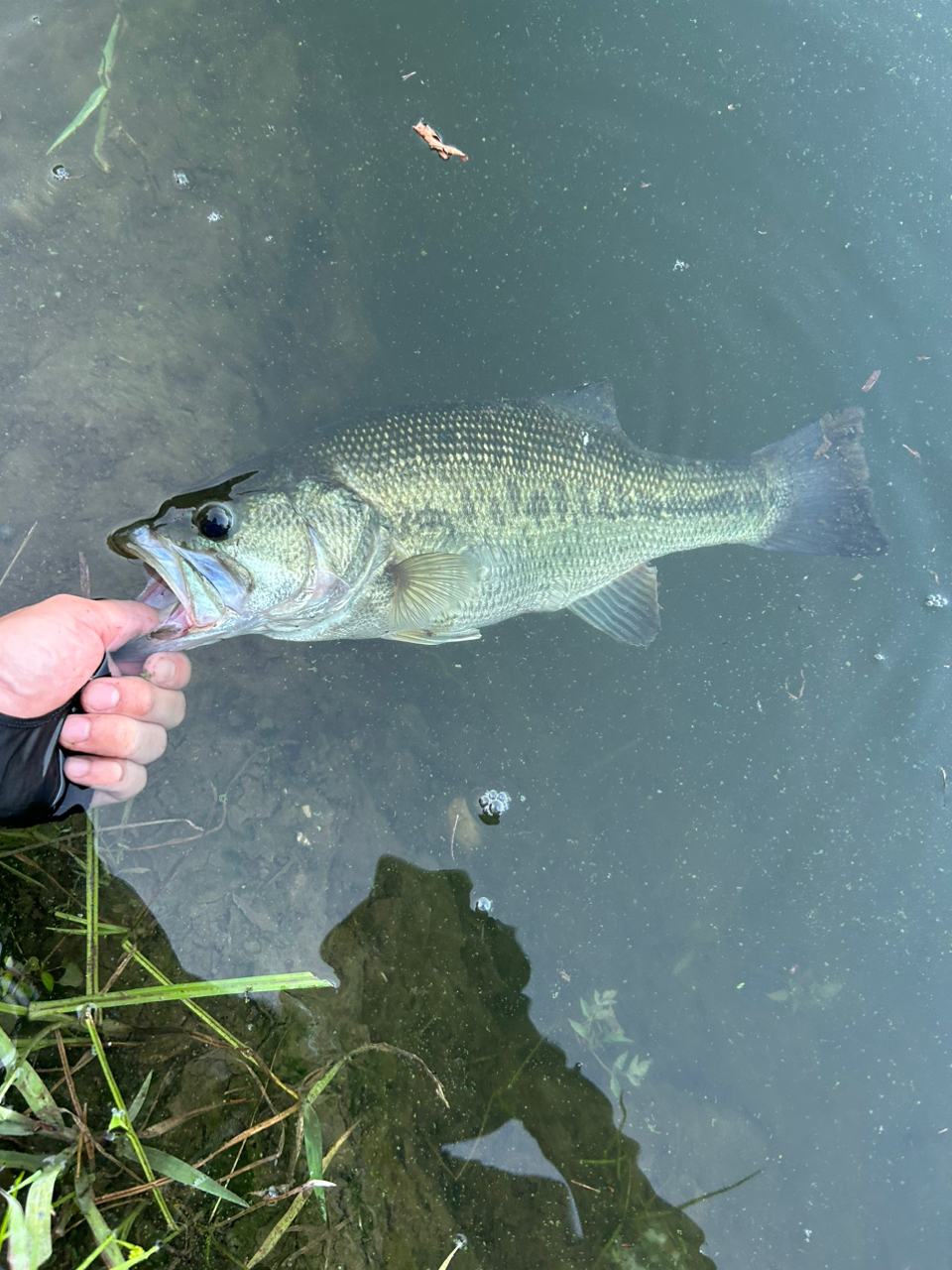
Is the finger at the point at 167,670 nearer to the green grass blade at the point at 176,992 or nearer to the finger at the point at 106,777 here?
the finger at the point at 106,777

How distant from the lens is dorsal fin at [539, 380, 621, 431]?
10.3ft

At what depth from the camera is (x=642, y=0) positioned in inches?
139

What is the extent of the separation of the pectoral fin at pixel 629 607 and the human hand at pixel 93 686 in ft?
6.19

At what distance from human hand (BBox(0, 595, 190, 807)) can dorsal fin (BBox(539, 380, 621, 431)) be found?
6.74 ft

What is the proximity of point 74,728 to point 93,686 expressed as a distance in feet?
0.55

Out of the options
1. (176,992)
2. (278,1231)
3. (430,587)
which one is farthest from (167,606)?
(278,1231)

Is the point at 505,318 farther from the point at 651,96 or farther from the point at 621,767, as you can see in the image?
the point at 621,767

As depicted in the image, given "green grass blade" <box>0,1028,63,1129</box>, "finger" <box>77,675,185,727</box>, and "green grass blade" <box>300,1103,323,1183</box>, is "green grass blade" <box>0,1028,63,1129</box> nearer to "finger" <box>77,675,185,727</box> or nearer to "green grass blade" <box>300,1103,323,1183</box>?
"green grass blade" <box>300,1103,323,1183</box>

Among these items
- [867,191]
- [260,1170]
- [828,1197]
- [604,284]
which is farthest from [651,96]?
[828,1197]

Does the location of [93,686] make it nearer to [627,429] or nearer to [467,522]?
[467,522]

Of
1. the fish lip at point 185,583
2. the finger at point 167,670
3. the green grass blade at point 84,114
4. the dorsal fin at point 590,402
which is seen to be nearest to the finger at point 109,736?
the finger at point 167,670

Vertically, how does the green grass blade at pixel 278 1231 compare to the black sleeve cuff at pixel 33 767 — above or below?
below

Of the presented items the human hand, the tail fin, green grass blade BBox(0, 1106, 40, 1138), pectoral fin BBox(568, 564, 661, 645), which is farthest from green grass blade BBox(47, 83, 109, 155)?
green grass blade BBox(0, 1106, 40, 1138)

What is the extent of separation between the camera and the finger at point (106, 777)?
94.0 inches
